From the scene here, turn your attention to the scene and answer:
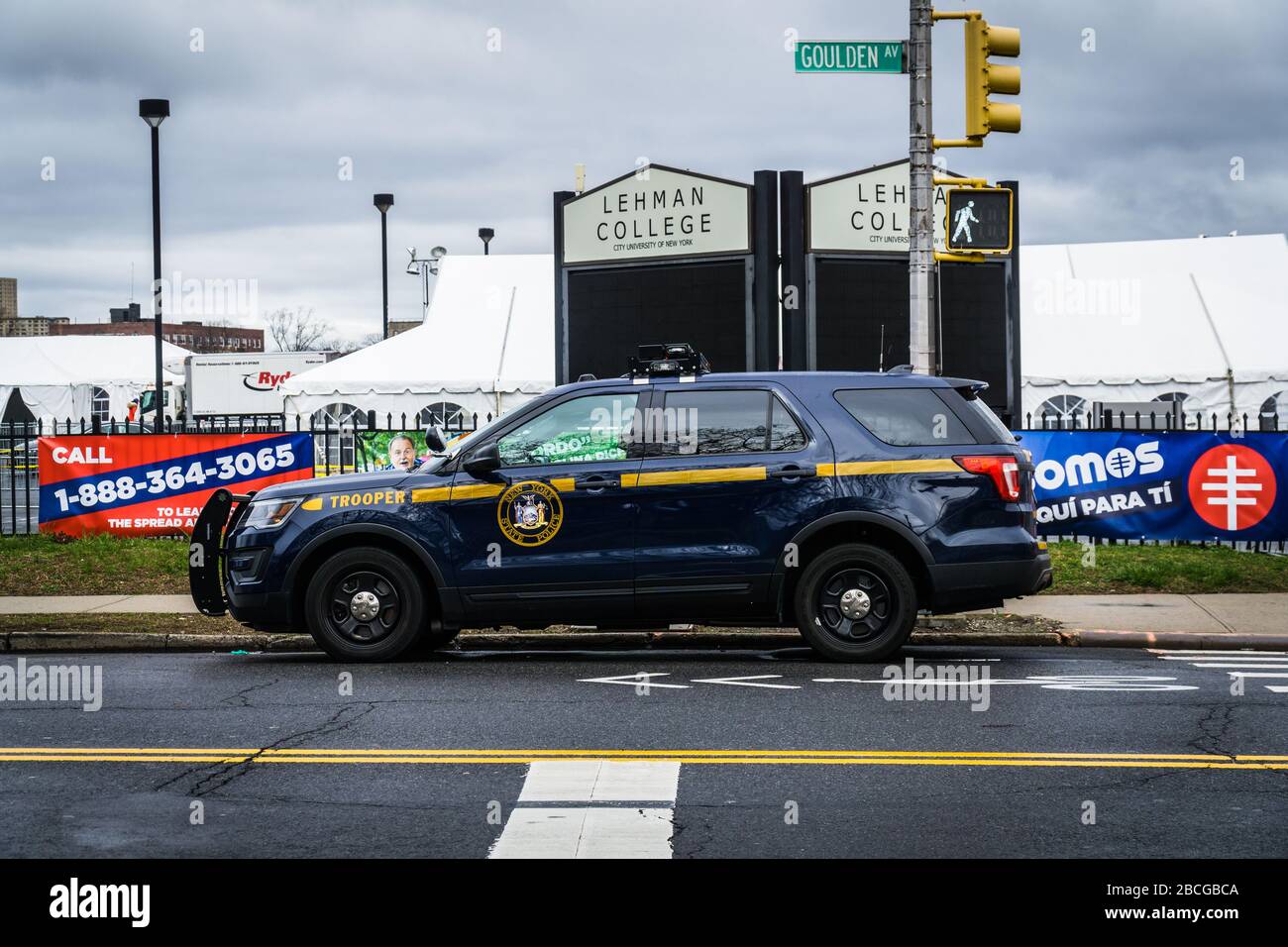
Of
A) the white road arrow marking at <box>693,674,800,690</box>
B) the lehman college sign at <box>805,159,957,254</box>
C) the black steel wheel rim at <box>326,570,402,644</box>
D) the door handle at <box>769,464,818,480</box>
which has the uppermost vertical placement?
the lehman college sign at <box>805,159,957,254</box>

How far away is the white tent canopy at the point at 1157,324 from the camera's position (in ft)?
87.6

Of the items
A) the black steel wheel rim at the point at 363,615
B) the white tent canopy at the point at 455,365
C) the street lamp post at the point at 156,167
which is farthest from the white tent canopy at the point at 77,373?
the black steel wheel rim at the point at 363,615

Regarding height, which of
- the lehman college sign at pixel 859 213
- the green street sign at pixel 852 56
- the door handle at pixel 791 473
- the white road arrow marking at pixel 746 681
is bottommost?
the white road arrow marking at pixel 746 681

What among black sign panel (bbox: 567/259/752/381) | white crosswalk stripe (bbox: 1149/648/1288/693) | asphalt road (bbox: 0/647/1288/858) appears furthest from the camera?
black sign panel (bbox: 567/259/752/381)

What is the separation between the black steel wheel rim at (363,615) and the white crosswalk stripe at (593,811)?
346cm

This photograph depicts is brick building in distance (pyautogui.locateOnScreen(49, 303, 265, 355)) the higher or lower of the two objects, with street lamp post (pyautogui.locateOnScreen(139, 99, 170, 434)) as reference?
higher

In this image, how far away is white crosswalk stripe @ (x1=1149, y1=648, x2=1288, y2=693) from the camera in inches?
391

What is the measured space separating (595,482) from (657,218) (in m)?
7.69

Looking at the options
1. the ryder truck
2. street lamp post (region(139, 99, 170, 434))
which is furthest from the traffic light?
the ryder truck

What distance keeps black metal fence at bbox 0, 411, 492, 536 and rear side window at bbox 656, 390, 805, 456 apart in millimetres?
5744

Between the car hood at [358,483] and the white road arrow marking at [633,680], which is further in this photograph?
the car hood at [358,483]

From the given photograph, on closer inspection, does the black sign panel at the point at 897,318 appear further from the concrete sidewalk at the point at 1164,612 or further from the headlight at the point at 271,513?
the headlight at the point at 271,513

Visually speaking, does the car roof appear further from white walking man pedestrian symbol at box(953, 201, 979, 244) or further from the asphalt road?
white walking man pedestrian symbol at box(953, 201, 979, 244)
